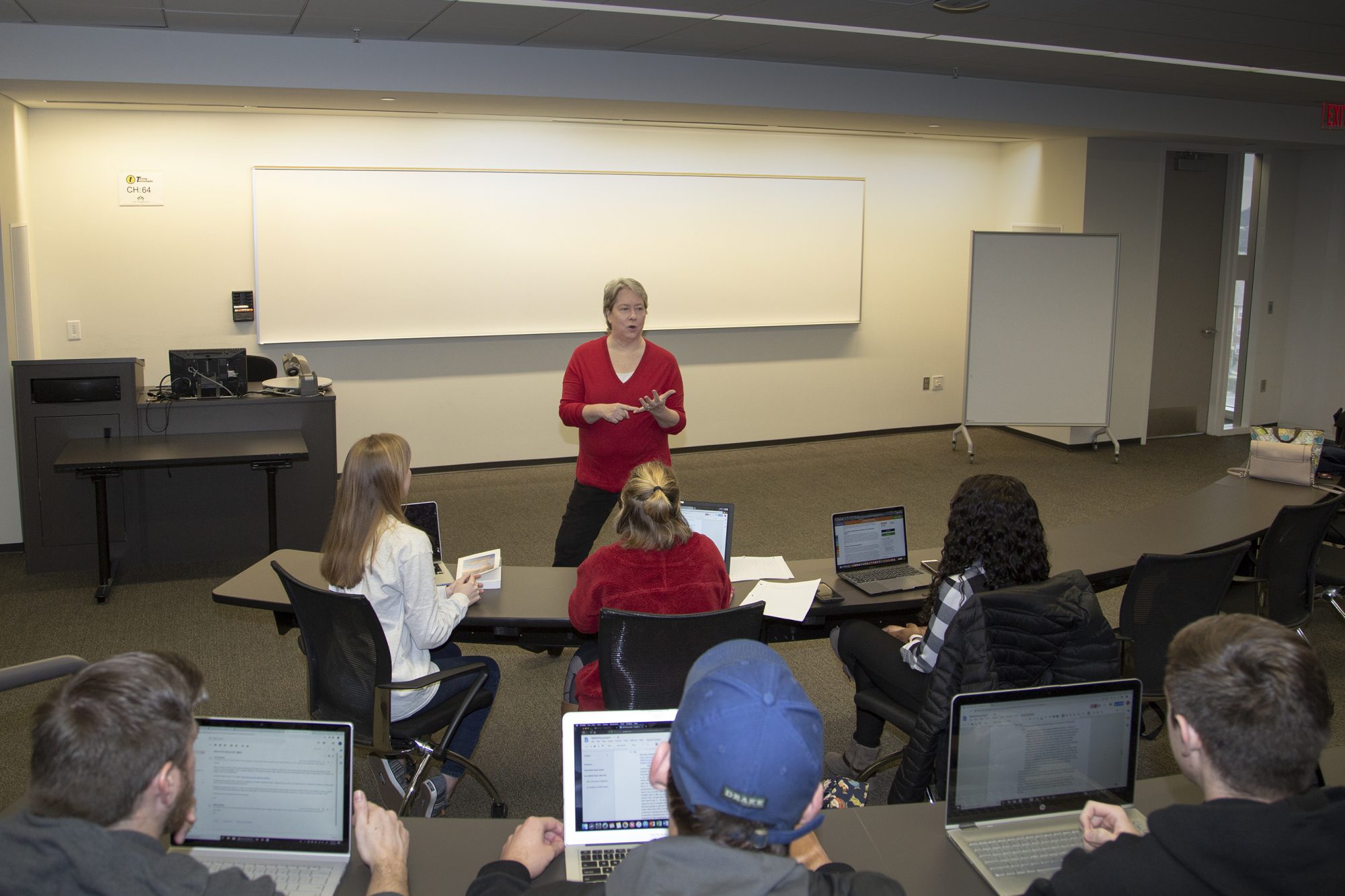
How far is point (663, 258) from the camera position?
26.1 ft

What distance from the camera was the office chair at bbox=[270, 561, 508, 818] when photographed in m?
2.68

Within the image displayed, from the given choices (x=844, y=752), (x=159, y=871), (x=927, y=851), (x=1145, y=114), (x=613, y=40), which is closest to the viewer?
(x=159, y=871)

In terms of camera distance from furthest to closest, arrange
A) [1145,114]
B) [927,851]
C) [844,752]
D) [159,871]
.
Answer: [1145,114] < [844,752] < [927,851] < [159,871]

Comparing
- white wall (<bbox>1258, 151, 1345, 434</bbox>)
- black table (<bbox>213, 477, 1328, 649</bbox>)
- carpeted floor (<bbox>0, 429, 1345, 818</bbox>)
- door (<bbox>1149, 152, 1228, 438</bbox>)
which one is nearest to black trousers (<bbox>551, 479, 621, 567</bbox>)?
carpeted floor (<bbox>0, 429, 1345, 818</bbox>)

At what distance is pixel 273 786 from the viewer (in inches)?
68.8

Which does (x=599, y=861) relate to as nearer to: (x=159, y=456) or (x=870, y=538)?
(x=870, y=538)

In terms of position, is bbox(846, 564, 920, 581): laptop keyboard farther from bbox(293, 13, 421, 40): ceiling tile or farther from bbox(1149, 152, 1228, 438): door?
bbox(1149, 152, 1228, 438): door

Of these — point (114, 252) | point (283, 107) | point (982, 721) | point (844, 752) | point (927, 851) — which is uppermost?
point (283, 107)

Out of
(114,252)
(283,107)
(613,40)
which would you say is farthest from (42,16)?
(613,40)

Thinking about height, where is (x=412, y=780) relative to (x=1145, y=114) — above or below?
below

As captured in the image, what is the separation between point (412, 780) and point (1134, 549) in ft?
8.74

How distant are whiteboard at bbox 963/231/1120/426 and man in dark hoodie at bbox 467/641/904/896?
7.38 meters

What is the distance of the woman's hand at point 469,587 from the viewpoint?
122 inches

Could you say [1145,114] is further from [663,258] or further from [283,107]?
[283,107]
